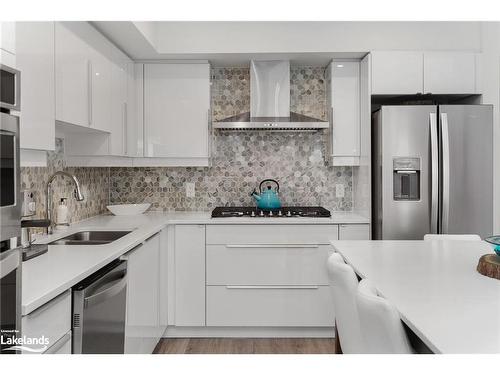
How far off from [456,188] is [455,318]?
2.23m

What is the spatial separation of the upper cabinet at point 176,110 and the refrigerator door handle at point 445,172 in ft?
5.86

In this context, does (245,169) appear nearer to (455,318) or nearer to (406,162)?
(406,162)

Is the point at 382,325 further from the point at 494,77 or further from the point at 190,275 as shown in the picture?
the point at 494,77

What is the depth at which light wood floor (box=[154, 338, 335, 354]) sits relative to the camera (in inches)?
123

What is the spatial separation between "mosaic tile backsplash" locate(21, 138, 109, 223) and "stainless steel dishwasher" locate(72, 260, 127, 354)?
827 mm

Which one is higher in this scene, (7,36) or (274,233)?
(7,36)

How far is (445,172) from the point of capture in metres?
3.15

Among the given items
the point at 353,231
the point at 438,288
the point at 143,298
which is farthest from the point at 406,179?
the point at 143,298

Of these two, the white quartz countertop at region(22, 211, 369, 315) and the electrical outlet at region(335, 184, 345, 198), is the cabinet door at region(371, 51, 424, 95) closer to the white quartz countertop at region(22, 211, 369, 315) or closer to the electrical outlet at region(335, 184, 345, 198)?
the electrical outlet at region(335, 184, 345, 198)

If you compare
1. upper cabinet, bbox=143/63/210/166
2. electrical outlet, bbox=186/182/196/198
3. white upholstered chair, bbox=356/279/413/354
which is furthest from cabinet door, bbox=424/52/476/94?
white upholstered chair, bbox=356/279/413/354

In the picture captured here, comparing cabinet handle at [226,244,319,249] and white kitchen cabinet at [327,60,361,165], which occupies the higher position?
white kitchen cabinet at [327,60,361,165]

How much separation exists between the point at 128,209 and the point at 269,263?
124cm

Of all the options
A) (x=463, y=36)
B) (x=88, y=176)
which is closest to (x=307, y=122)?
(x=463, y=36)

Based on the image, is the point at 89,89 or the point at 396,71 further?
the point at 396,71
